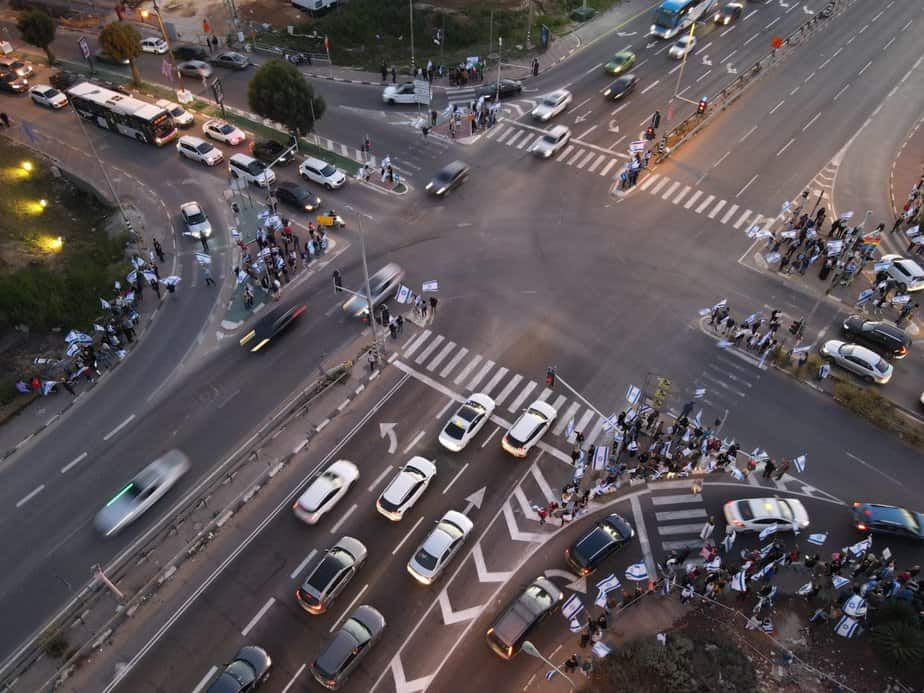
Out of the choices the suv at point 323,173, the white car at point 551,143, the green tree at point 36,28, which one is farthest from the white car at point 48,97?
the white car at point 551,143

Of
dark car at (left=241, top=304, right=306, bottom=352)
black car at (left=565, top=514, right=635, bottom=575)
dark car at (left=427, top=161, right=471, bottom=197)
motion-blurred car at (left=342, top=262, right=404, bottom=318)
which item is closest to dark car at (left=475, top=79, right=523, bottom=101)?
dark car at (left=427, top=161, right=471, bottom=197)

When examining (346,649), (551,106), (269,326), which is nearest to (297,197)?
(269,326)

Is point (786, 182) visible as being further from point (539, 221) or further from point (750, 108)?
point (539, 221)

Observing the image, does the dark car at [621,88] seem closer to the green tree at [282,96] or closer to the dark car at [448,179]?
the dark car at [448,179]

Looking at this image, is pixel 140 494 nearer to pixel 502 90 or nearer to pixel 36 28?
pixel 502 90

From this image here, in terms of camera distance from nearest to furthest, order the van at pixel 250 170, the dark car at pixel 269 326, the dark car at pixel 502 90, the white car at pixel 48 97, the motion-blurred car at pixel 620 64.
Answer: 1. the dark car at pixel 269 326
2. the van at pixel 250 170
3. the white car at pixel 48 97
4. the dark car at pixel 502 90
5. the motion-blurred car at pixel 620 64

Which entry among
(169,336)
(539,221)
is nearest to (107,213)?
(169,336)
